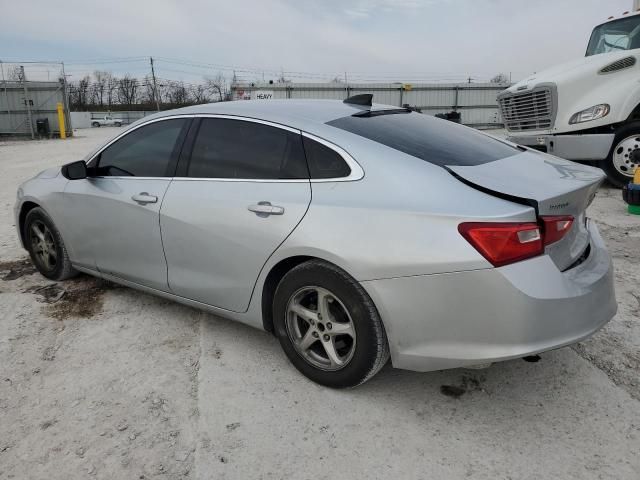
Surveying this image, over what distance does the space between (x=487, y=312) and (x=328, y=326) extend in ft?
2.80

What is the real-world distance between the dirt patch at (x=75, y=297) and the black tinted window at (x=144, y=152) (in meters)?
1.05

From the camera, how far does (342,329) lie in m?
2.72

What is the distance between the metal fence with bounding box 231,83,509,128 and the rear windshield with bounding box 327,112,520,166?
75.6 ft

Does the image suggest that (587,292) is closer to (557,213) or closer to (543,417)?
(557,213)

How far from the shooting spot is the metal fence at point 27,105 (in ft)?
86.1

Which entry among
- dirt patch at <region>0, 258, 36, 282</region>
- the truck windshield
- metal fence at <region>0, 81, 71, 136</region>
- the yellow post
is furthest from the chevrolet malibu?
metal fence at <region>0, 81, 71, 136</region>

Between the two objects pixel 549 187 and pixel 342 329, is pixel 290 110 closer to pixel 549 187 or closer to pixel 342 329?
pixel 342 329

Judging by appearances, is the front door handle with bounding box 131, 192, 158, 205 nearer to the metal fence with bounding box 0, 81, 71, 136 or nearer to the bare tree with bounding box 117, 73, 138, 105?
the metal fence with bounding box 0, 81, 71, 136

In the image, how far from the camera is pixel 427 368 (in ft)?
8.34

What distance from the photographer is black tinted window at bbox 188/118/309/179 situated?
2970 millimetres

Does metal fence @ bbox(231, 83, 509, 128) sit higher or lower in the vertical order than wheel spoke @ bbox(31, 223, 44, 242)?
higher

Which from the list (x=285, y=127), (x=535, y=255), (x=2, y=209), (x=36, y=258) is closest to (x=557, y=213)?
(x=535, y=255)

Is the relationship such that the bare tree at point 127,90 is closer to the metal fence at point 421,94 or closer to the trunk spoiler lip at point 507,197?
A: the metal fence at point 421,94

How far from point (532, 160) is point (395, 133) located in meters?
0.82
